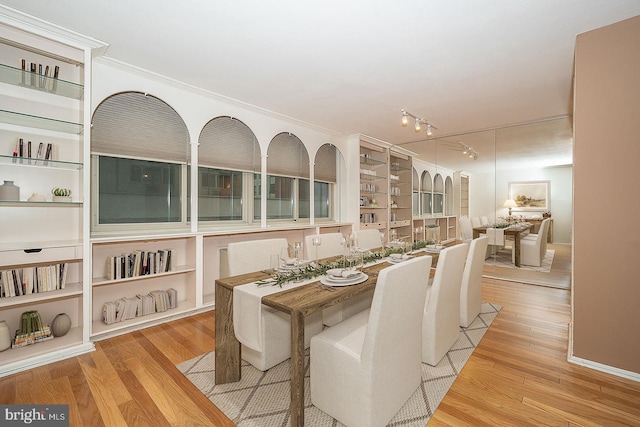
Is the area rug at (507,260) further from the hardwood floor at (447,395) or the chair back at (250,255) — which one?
the chair back at (250,255)

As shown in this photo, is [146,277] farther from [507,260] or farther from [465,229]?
[507,260]

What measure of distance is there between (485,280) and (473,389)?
326 centimetres

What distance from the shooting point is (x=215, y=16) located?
2082 millimetres

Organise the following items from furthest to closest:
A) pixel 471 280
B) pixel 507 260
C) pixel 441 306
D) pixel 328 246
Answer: pixel 507 260 → pixel 328 246 → pixel 471 280 → pixel 441 306

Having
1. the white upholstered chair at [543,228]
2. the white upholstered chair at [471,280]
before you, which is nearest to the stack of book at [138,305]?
the white upholstered chair at [471,280]

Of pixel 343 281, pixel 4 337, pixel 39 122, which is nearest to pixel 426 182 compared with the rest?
pixel 343 281

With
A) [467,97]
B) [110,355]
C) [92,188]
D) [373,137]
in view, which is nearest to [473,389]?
[110,355]

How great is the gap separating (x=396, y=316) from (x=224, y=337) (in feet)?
3.88

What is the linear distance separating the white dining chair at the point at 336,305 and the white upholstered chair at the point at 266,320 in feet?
0.39

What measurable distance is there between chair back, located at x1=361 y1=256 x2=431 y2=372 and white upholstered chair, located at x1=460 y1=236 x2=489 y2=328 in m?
1.29

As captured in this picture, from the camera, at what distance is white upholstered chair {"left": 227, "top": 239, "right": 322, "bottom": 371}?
2107 mm

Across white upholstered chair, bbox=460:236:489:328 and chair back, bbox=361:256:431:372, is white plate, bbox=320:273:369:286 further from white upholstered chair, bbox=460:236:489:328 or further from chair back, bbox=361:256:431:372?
white upholstered chair, bbox=460:236:489:328

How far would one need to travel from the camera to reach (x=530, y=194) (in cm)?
461

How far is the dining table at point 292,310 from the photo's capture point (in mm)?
1464
